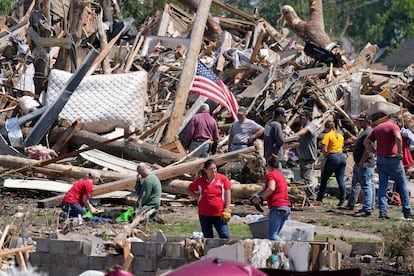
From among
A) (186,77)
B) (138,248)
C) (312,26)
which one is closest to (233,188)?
(186,77)

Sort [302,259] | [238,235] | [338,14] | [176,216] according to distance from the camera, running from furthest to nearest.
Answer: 1. [338,14]
2. [176,216]
3. [238,235]
4. [302,259]

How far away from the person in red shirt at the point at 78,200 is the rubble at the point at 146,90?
121 centimetres

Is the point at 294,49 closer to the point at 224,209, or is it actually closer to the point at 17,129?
the point at 17,129

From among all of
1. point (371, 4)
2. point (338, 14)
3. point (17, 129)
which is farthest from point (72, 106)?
point (371, 4)

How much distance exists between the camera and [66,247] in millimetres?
13891

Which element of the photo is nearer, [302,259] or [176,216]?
[302,259]

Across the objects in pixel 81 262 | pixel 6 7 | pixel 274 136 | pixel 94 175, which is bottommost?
pixel 81 262

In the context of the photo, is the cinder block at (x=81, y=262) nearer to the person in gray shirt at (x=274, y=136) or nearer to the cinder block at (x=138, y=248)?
the cinder block at (x=138, y=248)

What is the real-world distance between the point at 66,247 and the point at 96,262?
47cm

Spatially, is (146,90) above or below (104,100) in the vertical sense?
above

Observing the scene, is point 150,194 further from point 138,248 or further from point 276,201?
point 138,248

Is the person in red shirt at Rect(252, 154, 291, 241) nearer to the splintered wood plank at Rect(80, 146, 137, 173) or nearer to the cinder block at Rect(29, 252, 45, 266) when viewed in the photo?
the cinder block at Rect(29, 252, 45, 266)

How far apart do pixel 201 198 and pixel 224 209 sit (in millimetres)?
351

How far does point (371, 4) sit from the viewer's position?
102m
